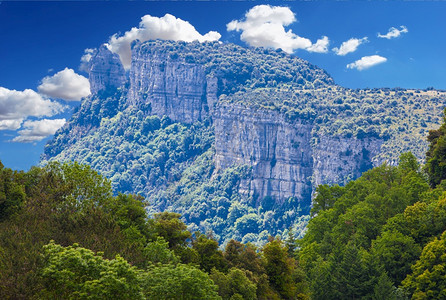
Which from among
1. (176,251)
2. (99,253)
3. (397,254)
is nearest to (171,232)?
(176,251)

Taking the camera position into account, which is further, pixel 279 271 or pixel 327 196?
pixel 327 196

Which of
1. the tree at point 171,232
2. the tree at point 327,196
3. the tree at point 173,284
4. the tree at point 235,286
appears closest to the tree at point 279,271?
the tree at point 235,286

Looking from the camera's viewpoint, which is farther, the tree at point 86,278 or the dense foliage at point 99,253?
the dense foliage at point 99,253

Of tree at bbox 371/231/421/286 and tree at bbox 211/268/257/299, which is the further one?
tree at bbox 371/231/421/286

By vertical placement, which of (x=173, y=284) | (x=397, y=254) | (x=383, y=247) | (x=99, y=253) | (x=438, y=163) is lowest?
(x=173, y=284)

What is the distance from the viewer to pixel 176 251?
6788cm

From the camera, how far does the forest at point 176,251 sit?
1427 inches

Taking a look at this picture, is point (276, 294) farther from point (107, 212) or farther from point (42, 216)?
point (42, 216)

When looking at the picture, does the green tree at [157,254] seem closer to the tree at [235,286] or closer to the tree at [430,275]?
the tree at [235,286]

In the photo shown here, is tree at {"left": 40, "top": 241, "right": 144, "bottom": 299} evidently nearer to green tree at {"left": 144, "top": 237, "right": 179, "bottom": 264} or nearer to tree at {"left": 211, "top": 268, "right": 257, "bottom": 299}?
green tree at {"left": 144, "top": 237, "right": 179, "bottom": 264}

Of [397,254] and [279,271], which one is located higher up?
[397,254]

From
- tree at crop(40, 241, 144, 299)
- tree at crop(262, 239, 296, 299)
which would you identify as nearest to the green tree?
tree at crop(40, 241, 144, 299)

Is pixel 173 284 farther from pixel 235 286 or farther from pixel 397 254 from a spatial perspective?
pixel 397 254

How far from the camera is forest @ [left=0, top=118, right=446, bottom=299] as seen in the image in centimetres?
3625
